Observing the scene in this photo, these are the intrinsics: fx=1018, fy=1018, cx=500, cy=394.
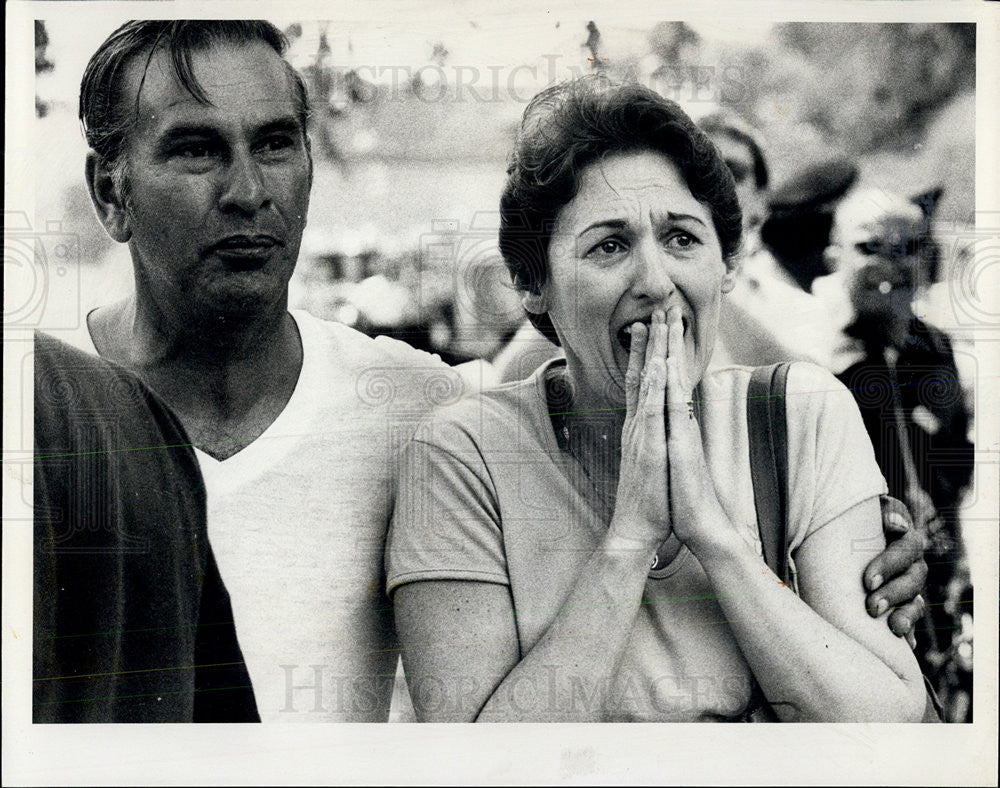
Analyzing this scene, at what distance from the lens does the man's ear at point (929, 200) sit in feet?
10.5

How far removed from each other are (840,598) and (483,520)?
3.59 feet

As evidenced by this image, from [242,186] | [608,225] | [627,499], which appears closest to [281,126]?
[242,186]

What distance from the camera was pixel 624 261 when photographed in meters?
3.07

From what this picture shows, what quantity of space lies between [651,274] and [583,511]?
2.43 ft

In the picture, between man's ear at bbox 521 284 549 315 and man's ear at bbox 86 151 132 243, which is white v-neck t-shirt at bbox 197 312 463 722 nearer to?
man's ear at bbox 521 284 549 315

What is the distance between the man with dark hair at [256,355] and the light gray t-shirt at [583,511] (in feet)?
0.43

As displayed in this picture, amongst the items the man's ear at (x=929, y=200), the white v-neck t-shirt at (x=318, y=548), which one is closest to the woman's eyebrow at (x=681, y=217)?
the man's ear at (x=929, y=200)

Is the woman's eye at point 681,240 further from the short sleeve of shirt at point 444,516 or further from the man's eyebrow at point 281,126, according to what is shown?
the man's eyebrow at point 281,126

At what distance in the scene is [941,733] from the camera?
3119mm

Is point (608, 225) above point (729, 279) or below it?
above

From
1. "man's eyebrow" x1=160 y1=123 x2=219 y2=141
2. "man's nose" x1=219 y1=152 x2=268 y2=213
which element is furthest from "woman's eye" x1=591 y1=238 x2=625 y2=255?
"man's eyebrow" x1=160 y1=123 x2=219 y2=141

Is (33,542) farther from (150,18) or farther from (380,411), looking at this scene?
(150,18)

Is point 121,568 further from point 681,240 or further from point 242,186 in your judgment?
point 681,240

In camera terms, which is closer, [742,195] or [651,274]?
[651,274]
